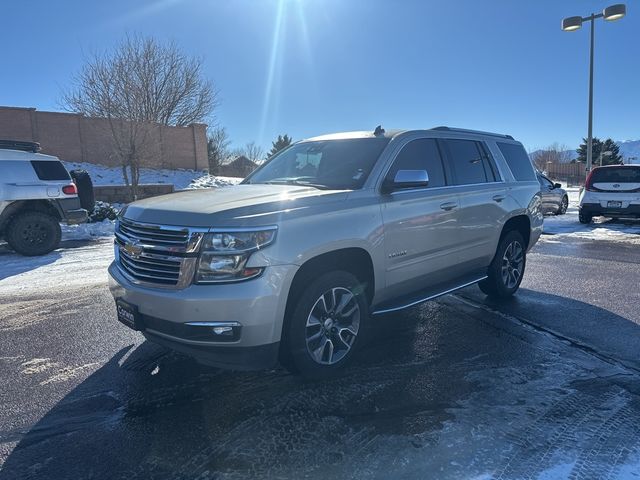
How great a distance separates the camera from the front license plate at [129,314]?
3336mm

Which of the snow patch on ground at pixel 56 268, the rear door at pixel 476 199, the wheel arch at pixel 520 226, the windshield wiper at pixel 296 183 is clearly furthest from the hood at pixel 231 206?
the snow patch on ground at pixel 56 268

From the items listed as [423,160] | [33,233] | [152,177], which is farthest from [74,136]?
[423,160]

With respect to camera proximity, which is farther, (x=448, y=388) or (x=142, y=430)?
(x=448, y=388)

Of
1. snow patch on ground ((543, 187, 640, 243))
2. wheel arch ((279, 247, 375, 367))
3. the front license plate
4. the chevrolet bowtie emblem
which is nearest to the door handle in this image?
wheel arch ((279, 247, 375, 367))

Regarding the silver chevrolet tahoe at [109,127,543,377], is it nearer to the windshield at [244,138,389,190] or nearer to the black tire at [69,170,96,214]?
the windshield at [244,138,389,190]

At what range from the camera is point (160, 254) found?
10.6 feet

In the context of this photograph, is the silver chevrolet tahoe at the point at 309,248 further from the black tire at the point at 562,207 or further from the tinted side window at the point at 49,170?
the black tire at the point at 562,207

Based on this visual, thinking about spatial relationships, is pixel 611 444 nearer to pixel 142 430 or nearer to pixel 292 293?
pixel 292 293

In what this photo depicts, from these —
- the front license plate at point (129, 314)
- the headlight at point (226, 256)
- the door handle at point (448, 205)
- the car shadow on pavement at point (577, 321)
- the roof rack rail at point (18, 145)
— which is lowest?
the car shadow on pavement at point (577, 321)

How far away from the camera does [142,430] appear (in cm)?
298

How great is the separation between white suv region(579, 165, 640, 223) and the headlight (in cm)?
1327

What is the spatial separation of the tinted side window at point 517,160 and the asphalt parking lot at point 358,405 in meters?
1.86

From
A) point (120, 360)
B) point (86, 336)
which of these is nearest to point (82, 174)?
point (86, 336)

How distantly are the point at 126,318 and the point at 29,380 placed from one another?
109 centimetres
